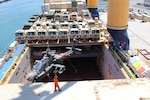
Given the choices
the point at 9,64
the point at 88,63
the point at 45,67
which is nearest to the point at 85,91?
the point at 45,67

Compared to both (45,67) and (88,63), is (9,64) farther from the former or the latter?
(88,63)

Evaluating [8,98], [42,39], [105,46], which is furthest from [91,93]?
[42,39]

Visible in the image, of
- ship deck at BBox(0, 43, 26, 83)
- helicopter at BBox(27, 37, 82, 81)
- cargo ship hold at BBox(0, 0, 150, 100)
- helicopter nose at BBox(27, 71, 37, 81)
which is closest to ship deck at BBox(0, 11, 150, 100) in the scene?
cargo ship hold at BBox(0, 0, 150, 100)

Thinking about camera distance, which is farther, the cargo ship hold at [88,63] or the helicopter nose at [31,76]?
the cargo ship hold at [88,63]

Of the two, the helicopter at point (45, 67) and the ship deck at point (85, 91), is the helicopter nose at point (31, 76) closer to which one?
the helicopter at point (45, 67)

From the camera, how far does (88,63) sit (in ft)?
110

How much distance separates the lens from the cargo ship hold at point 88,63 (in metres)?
13.9

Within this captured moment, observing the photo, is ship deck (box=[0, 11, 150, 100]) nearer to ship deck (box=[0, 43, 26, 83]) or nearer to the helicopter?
the helicopter

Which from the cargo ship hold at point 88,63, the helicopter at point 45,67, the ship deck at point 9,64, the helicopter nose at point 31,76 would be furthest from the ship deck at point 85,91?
the ship deck at point 9,64

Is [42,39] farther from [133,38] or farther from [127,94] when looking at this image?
[127,94]

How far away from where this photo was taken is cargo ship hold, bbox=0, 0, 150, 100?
1394 cm

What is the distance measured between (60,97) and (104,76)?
15987mm

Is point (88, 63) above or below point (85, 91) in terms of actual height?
below

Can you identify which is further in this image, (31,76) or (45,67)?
(45,67)
